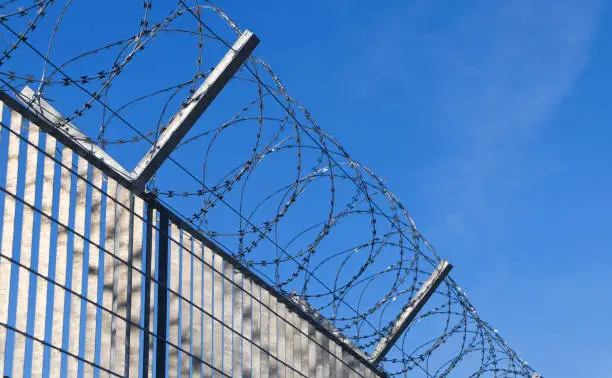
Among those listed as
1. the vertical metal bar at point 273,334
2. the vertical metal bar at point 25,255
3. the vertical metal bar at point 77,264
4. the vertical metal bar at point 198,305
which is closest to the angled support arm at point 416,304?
the vertical metal bar at point 273,334

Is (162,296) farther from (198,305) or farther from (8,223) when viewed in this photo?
(8,223)

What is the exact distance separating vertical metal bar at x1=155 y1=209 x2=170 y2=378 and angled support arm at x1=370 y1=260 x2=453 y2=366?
5483mm

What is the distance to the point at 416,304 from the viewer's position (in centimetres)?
1764

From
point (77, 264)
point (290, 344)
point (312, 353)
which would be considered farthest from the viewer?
point (312, 353)

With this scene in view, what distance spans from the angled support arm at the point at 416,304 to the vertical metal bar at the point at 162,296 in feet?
18.0

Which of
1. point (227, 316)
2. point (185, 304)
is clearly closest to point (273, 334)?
point (227, 316)

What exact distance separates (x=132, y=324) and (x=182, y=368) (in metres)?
1.01

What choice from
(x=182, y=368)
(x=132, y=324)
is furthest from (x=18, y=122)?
(x=182, y=368)

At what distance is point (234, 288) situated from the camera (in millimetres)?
14500

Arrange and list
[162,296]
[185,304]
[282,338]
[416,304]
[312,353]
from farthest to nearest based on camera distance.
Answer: [416,304] < [312,353] < [282,338] < [185,304] < [162,296]

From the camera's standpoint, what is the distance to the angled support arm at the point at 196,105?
41.0 ft

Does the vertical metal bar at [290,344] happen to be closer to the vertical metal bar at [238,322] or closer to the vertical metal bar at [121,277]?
the vertical metal bar at [238,322]

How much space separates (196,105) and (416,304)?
256 inches

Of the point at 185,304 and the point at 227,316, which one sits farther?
the point at 227,316
